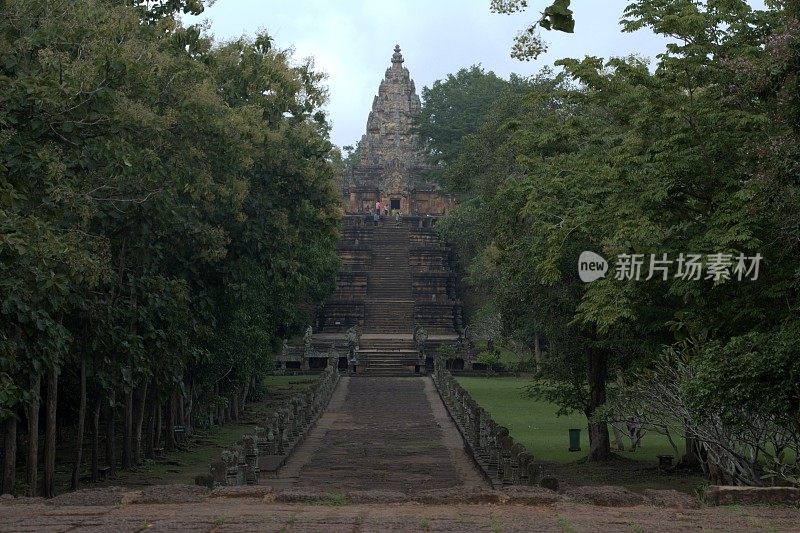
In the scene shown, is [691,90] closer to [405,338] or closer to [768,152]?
[768,152]

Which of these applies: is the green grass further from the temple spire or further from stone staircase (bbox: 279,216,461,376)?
the temple spire

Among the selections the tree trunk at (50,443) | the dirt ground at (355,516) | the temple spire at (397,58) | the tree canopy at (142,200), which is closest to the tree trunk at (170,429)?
the tree canopy at (142,200)

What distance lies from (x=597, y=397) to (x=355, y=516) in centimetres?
1497

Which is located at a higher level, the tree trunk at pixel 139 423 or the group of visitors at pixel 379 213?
the group of visitors at pixel 379 213

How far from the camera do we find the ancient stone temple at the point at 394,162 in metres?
78.4

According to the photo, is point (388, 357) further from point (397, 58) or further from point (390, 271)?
point (397, 58)

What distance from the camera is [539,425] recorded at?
31516mm

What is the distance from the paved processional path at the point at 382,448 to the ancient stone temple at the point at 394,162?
3852 cm

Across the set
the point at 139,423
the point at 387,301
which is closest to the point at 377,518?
the point at 139,423

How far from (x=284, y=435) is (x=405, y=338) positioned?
2852 centimetres

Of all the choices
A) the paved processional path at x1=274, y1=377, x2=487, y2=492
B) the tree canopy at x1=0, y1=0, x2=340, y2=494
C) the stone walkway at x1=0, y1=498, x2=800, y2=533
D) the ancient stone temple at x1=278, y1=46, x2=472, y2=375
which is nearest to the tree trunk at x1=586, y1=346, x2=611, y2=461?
the paved processional path at x1=274, y1=377, x2=487, y2=492

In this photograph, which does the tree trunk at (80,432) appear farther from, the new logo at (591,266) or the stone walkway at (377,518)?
the stone walkway at (377,518)

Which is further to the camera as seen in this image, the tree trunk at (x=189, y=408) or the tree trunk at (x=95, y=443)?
the tree trunk at (x=189, y=408)

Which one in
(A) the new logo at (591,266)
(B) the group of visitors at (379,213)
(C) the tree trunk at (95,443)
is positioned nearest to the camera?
(A) the new logo at (591,266)
